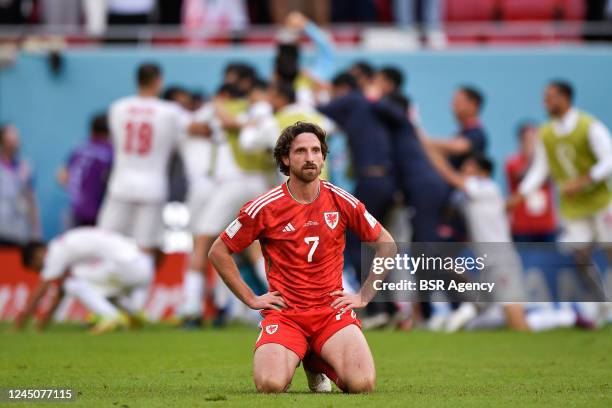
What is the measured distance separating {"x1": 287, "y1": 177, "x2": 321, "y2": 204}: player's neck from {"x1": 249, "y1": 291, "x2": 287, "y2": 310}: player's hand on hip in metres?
0.61

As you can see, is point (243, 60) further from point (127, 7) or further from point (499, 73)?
point (499, 73)

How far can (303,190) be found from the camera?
8.44 metres

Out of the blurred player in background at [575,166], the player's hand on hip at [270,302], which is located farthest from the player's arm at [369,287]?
the blurred player in background at [575,166]

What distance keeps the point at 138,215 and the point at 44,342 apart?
3047 millimetres

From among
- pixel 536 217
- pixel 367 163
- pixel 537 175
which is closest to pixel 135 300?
pixel 367 163

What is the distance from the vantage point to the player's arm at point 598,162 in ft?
48.5

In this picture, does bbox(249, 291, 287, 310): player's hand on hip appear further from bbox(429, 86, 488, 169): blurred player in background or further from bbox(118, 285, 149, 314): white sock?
bbox(429, 86, 488, 169): blurred player in background

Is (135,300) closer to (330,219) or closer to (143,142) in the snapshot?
(143,142)

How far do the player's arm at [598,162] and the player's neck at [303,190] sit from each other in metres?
6.99

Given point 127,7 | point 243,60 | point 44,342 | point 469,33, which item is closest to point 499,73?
point 469,33

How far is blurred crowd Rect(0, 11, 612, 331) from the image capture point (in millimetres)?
15109

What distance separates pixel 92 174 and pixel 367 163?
3808mm

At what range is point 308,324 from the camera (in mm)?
8391

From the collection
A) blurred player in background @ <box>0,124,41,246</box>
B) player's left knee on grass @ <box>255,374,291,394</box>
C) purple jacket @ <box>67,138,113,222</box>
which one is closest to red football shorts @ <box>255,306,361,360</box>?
player's left knee on grass @ <box>255,374,291,394</box>
